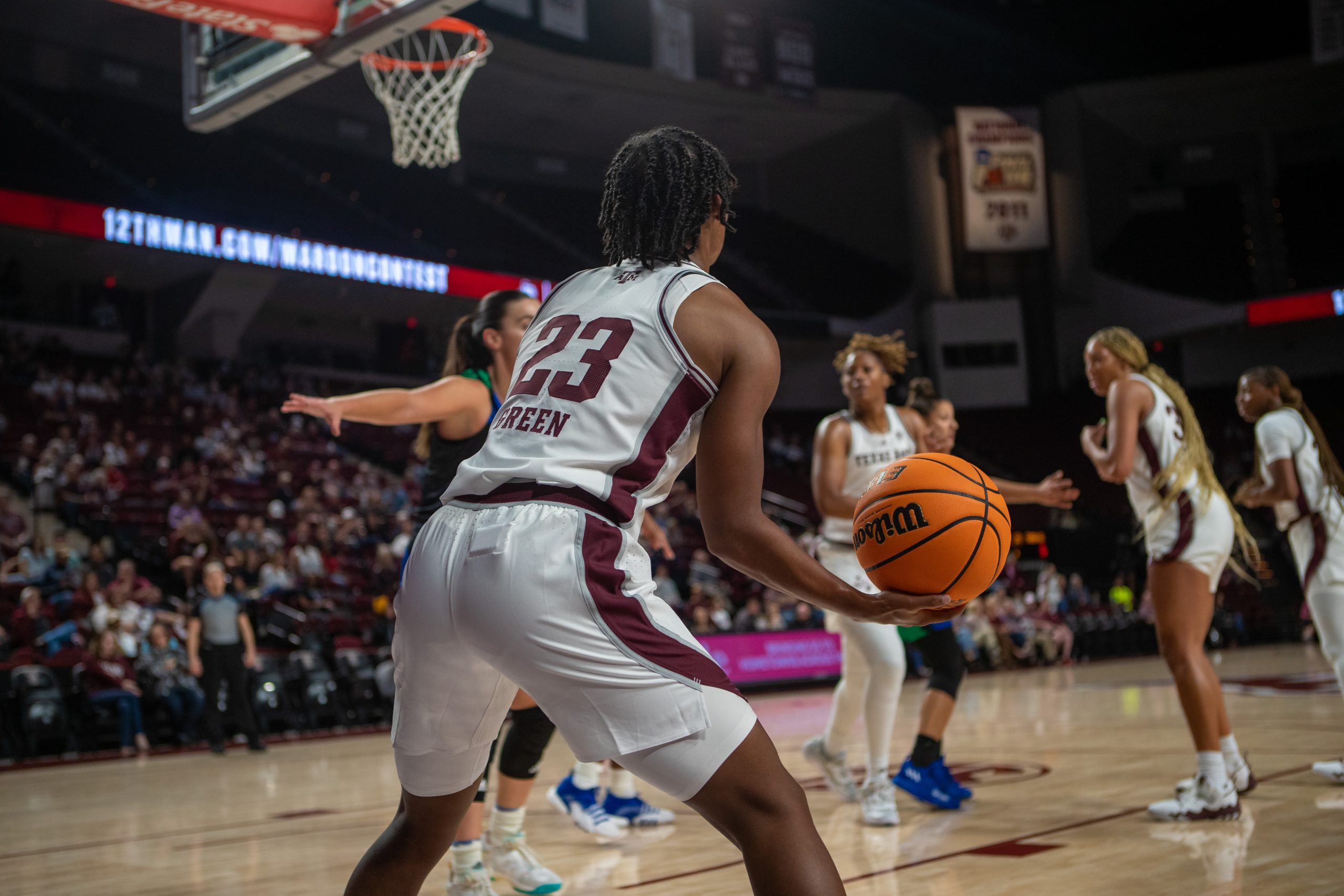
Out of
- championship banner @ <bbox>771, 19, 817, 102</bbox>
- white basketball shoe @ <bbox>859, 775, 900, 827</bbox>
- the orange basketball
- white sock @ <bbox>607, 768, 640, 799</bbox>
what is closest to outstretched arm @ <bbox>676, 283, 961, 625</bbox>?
the orange basketball

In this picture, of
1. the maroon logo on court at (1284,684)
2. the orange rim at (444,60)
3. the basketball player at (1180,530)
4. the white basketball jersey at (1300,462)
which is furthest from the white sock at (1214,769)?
the maroon logo on court at (1284,684)

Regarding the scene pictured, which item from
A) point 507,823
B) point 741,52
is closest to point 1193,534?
point 507,823

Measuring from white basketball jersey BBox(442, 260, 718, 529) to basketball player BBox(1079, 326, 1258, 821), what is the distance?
9.98 feet

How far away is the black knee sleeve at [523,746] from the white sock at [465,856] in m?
0.45

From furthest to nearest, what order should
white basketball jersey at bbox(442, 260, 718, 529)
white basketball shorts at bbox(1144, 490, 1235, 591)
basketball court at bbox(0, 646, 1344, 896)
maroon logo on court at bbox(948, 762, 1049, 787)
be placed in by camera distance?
maroon logo on court at bbox(948, 762, 1049, 787) < white basketball shorts at bbox(1144, 490, 1235, 591) < basketball court at bbox(0, 646, 1344, 896) < white basketball jersey at bbox(442, 260, 718, 529)

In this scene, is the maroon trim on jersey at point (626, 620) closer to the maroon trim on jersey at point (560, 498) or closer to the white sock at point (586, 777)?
the maroon trim on jersey at point (560, 498)

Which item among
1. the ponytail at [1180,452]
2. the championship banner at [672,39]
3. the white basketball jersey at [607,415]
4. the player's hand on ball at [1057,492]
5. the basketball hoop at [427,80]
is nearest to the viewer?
the white basketball jersey at [607,415]

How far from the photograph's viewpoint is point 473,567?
184 centimetres

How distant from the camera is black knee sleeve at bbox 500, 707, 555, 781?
3.79 m

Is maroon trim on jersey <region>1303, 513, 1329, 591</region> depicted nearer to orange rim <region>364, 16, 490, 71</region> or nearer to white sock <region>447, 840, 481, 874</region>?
white sock <region>447, 840, 481, 874</region>

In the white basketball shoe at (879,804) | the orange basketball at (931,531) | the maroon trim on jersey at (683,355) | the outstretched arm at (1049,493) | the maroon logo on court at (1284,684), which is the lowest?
the maroon logo on court at (1284,684)

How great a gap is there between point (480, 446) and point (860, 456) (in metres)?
2.12

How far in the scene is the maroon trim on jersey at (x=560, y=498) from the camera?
1876mm

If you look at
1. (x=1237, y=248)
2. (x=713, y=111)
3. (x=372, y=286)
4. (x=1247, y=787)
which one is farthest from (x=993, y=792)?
(x=1237, y=248)
